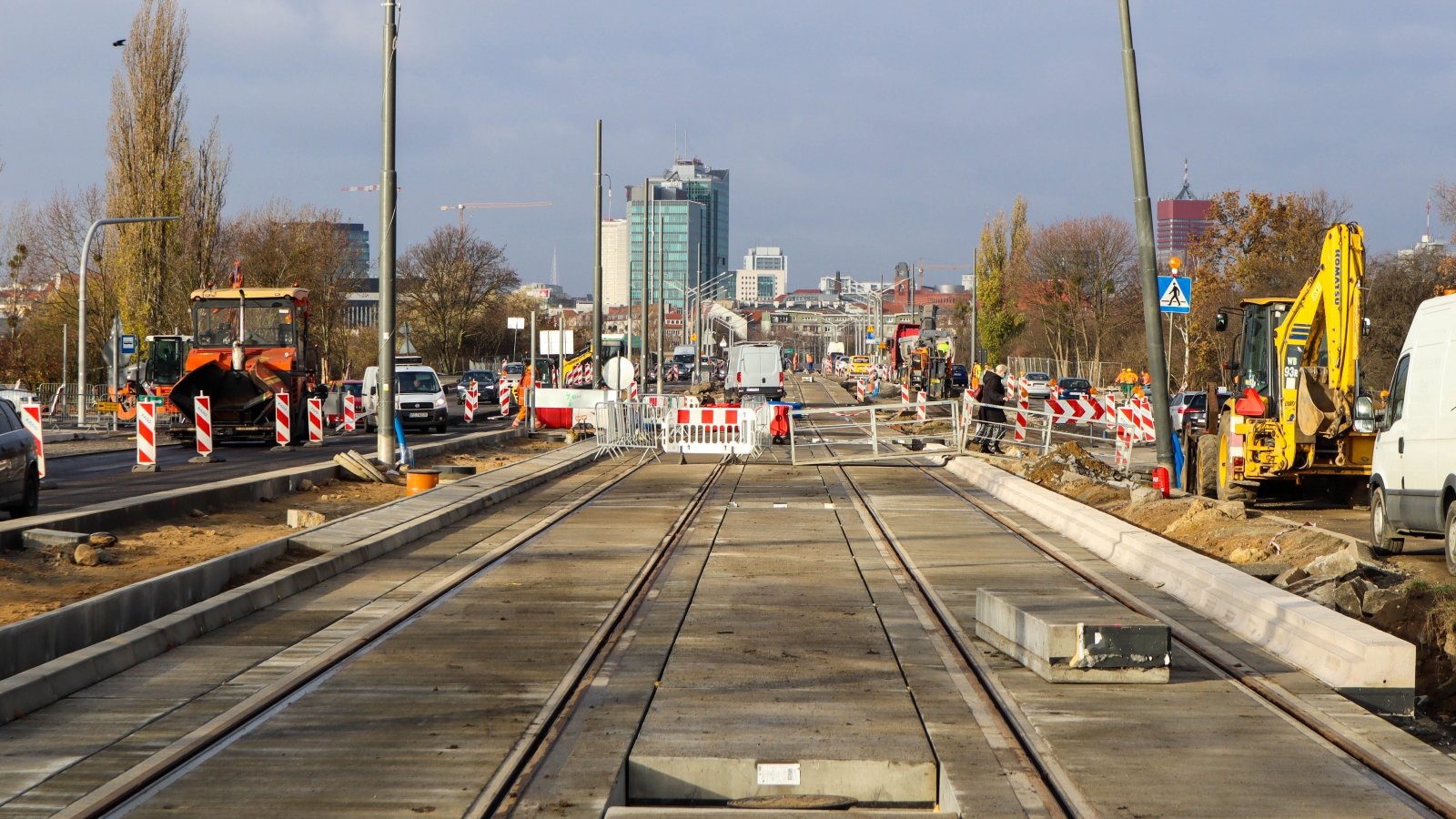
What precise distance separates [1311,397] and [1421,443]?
235 inches

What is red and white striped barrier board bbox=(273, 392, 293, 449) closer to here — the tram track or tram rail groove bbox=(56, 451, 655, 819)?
the tram track

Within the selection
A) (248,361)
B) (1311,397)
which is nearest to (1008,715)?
(1311,397)

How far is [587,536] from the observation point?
661 inches

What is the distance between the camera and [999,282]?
101750mm

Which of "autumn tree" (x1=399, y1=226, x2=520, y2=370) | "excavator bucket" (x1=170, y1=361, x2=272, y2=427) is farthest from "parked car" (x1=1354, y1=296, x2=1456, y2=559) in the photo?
"autumn tree" (x1=399, y1=226, x2=520, y2=370)

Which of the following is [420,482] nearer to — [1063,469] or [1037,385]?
[1063,469]

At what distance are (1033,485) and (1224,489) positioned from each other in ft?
9.25

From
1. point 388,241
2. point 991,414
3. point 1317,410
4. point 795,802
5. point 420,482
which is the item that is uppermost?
point 388,241

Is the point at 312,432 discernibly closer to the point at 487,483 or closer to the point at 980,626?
the point at 487,483

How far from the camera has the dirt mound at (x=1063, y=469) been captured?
24.8 m

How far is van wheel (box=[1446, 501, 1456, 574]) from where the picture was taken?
516 inches

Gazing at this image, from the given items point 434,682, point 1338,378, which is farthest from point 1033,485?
point 434,682

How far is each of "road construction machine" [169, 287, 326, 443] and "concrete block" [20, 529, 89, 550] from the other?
20.0m

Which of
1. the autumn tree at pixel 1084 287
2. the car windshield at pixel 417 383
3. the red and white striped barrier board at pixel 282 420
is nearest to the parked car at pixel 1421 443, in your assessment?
the red and white striped barrier board at pixel 282 420
